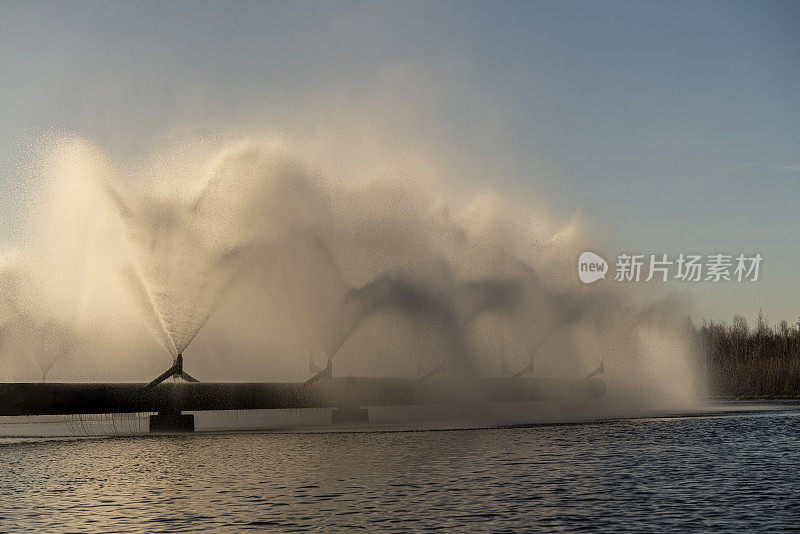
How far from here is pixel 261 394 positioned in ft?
196

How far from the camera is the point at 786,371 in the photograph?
162750 millimetres

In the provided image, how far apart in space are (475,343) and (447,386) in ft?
32.3

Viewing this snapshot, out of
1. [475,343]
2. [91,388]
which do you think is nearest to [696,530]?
[91,388]

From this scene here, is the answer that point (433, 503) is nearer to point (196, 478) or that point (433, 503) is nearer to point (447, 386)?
point (196, 478)

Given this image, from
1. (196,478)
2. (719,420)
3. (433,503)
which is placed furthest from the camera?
(719,420)

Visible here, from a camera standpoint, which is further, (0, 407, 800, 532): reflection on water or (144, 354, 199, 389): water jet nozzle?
(144, 354, 199, 389): water jet nozzle

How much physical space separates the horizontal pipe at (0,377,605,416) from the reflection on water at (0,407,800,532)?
9.66 ft

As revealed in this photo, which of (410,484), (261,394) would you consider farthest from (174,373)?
(410,484)

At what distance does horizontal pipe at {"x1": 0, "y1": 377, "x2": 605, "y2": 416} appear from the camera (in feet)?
166

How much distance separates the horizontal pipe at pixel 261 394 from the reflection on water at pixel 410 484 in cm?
295

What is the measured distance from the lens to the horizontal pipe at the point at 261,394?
166 ft

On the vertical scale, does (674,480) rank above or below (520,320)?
below

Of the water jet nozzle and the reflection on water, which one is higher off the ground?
the water jet nozzle

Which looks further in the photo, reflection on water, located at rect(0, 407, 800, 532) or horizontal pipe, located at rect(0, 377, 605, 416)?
horizontal pipe, located at rect(0, 377, 605, 416)
